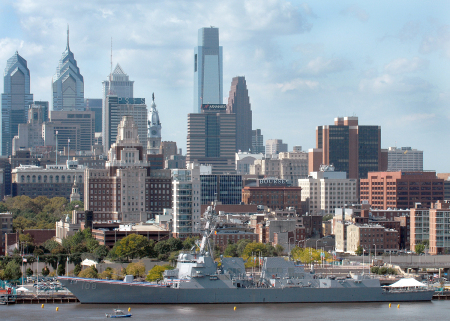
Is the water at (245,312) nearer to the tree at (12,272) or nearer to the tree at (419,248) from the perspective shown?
the tree at (12,272)

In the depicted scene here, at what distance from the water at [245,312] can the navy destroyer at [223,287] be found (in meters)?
1.42

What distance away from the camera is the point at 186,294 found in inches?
4670

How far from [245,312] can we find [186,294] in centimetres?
930

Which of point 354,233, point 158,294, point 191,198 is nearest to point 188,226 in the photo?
point 191,198

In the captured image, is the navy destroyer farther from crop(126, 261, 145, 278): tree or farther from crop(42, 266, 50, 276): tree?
crop(42, 266, 50, 276): tree

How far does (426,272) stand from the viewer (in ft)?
520

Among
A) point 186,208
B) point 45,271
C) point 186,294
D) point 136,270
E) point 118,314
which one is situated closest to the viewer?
point 118,314

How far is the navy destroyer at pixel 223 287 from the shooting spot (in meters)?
119

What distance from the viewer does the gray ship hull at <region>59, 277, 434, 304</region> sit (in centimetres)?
11875

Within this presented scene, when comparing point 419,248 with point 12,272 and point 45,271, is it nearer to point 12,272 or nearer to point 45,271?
point 45,271

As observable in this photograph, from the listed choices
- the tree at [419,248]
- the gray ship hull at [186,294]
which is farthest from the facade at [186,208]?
the gray ship hull at [186,294]

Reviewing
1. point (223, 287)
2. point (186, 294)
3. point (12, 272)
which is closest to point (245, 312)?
point (223, 287)

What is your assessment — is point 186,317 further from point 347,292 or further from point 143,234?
point 143,234

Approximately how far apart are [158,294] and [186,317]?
1179 cm
